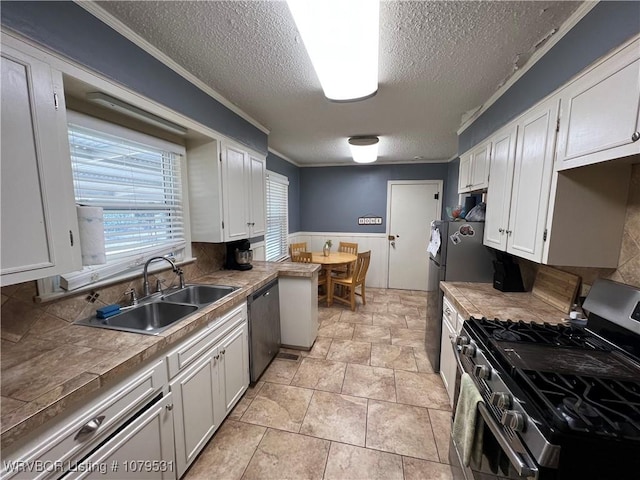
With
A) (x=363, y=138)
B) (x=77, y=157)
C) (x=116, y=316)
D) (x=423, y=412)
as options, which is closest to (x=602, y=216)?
(x=423, y=412)

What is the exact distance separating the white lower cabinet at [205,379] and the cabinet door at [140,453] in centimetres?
7

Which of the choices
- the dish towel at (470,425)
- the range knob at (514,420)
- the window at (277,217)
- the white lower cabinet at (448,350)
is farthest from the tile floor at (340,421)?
the window at (277,217)

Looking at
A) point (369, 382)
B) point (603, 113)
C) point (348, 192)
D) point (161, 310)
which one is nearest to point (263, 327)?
point (161, 310)

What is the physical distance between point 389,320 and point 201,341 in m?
2.73

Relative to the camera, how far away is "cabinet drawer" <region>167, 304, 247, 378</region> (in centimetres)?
132

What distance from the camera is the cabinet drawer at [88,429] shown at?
2.56ft

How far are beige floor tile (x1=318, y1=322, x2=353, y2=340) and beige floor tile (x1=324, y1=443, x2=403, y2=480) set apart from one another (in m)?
1.47

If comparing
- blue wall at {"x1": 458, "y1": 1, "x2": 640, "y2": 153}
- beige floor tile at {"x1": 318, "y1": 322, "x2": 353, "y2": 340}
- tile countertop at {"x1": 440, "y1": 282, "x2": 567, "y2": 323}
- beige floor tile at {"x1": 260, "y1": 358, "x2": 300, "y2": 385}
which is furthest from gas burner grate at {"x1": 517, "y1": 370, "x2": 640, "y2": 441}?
beige floor tile at {"x1": 318, "y1": 322, "x2": 353, "y2": 340}

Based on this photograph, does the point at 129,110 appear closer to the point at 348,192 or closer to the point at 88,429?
the point at 88,429

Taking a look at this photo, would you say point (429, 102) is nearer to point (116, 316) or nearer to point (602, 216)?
point (602, 216)

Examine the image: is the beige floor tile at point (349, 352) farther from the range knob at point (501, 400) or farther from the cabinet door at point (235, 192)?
the range knob at point (501, 400)

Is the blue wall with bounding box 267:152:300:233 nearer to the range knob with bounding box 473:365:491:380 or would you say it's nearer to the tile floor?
the tile floor

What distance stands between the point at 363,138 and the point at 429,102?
103 centimetres

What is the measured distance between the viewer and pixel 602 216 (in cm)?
133
